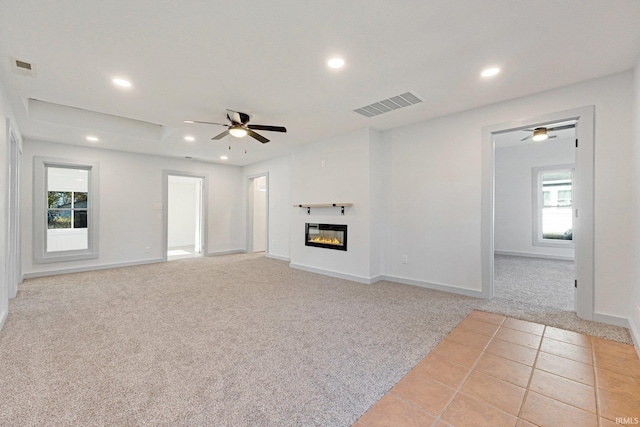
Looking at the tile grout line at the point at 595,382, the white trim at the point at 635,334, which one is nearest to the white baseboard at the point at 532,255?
the white trim at the point at 635,334

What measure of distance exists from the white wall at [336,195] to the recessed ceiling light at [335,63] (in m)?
1.96

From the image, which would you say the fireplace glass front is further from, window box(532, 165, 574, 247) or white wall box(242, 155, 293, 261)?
window box(532, 165, 574, 247)

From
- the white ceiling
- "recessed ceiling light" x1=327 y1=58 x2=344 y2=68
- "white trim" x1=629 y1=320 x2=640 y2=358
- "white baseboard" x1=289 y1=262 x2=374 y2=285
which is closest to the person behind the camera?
the white ceiling

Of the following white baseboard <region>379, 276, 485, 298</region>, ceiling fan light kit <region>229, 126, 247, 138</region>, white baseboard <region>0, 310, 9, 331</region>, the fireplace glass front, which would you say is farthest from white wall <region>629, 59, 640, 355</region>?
white baseboard <region>0, 310, 9, 331</region>

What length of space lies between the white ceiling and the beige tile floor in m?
2.59

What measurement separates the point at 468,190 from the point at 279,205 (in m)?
4.34

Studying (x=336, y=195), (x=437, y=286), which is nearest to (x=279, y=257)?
(x=336, y=195)

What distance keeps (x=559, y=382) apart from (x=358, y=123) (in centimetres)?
372

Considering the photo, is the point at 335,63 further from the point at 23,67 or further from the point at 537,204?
the point at 537,204

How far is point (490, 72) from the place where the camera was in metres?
2.76

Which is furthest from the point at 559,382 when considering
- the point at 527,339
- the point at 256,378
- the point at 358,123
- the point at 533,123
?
the point at 358,123

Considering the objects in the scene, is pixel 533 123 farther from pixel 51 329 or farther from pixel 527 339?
pixel 51 329

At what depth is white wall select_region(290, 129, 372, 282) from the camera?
14.9ft

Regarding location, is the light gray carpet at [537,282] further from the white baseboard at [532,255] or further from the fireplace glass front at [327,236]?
the fireplace glass front at [327,236]
